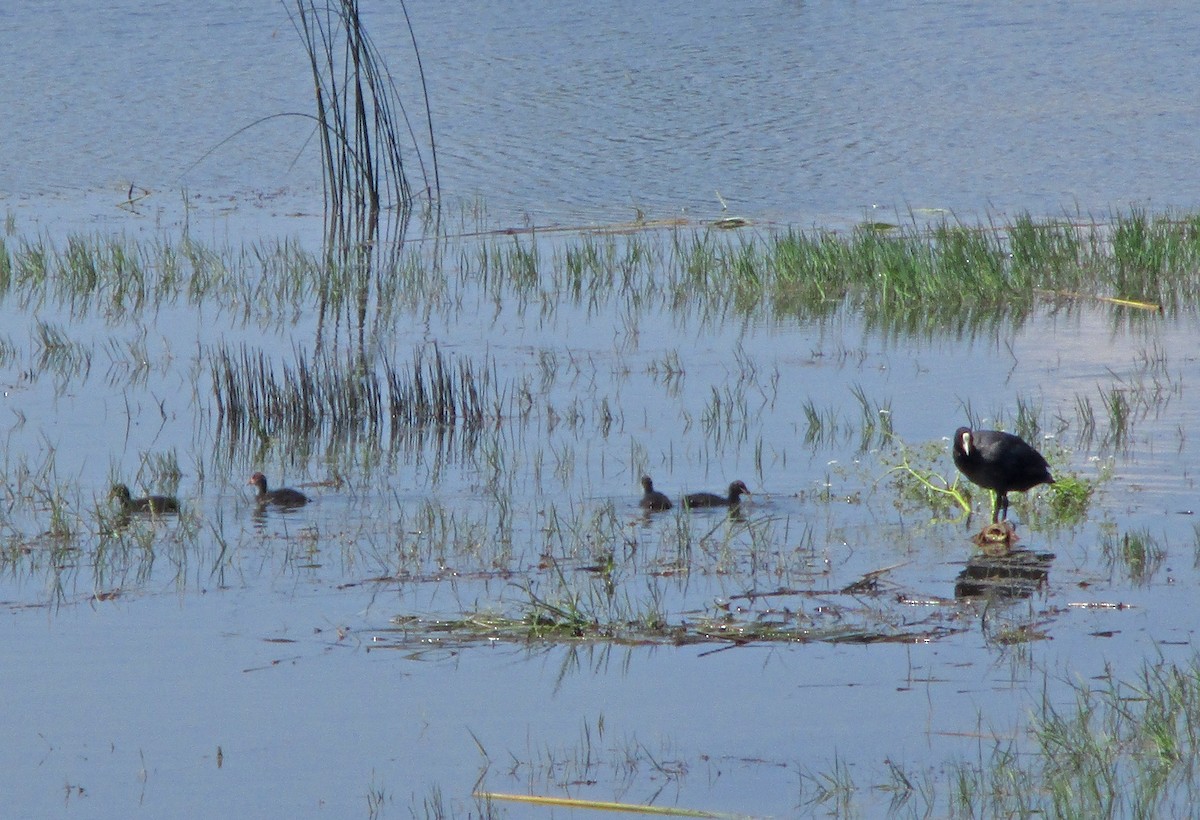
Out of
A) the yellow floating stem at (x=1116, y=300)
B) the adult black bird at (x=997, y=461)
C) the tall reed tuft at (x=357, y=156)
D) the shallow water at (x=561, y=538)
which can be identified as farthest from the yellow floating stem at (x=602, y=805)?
the tall reed tuft at (x=357, y=156)

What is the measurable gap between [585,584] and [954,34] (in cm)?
2757

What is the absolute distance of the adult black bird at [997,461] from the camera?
7410 millimetres

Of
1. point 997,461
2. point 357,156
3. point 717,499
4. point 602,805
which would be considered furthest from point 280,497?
point 357,156

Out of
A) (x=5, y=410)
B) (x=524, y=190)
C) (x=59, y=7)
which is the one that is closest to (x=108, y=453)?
(x=5, y=410)

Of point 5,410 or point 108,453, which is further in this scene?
point 5,410

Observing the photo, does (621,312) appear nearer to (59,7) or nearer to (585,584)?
(585,584)

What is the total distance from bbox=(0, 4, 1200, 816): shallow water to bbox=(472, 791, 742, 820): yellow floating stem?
3.0 inches

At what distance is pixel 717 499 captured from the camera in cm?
803

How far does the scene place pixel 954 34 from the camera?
3238 centimetres

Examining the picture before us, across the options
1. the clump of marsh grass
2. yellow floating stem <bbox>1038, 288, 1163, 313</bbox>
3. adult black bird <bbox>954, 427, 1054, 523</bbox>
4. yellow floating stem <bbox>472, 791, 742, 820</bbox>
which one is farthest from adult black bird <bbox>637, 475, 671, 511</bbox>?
yellow floating stem <bbox>1038, 288, 1163, 313</bbox>

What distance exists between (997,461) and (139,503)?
12.9ft

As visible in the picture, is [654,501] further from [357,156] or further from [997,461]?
[357,156]

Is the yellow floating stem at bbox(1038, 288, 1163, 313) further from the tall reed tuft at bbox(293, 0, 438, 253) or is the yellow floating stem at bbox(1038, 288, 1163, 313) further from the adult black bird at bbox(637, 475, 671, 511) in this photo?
the tall reed tuft at bbox(293, 0, 438, 253)

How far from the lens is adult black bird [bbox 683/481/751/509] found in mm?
7949
